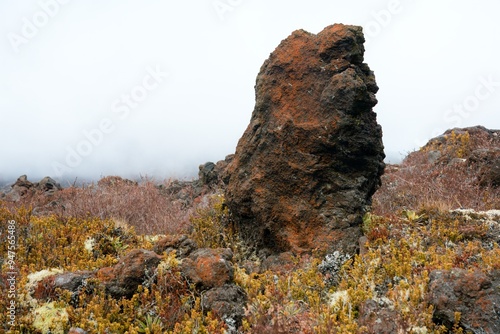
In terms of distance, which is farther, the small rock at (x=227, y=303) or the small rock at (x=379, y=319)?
the small rock at (x=227, y=303)

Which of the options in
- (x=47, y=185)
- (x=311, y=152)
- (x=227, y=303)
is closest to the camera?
(x=227, y=303)

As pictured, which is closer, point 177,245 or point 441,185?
point 177,245

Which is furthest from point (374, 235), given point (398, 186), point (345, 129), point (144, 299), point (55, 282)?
point (398, 186)

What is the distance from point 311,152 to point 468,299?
11.4 feet

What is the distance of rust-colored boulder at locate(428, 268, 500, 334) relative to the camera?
13.4ft

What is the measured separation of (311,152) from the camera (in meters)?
7.05

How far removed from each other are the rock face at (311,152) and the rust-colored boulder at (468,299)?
2.11 metres

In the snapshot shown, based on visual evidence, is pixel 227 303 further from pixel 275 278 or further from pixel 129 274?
pixel 129 274

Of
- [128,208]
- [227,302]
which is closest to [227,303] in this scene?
[227,302]

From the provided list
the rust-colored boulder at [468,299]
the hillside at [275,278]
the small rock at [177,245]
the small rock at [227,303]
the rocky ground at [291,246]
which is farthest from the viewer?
the small rock at [177,245]

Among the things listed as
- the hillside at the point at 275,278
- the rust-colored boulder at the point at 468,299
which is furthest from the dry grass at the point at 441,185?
the rust-colored boulder at the point at 468,299

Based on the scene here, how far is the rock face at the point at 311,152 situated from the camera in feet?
22.7

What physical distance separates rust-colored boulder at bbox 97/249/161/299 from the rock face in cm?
244

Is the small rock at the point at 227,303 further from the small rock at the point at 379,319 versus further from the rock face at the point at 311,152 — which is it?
the rock face at the point at 311,152
